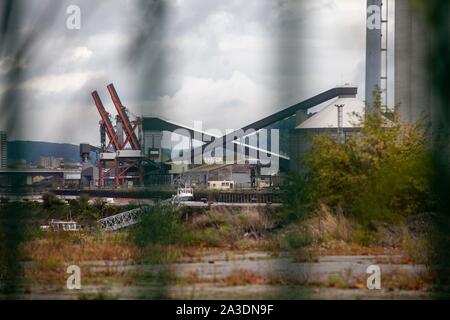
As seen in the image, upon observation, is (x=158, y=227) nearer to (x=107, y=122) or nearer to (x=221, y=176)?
(x=221, y=176)

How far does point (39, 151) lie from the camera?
3.59m

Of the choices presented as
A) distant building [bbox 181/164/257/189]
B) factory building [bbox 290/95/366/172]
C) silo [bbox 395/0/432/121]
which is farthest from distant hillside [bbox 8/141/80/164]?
silo [bbox 395/0/432/121]

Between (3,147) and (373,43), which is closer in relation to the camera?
(373,43)

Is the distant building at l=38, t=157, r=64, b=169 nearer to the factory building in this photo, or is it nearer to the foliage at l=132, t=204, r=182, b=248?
the foliage at l=132, t=204, r=182, b=248

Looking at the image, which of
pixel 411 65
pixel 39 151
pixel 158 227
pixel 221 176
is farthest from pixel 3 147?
pixel 411 65

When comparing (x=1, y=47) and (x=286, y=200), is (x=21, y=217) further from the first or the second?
(x=286, y=200)

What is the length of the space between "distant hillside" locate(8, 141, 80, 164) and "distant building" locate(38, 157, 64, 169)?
21mm

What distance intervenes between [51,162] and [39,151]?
0.18 m

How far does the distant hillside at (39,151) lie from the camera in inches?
135

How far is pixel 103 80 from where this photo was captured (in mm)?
3338

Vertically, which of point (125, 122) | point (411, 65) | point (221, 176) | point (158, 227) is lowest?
point (158, 227)

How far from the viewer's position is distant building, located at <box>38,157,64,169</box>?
3.43 meters

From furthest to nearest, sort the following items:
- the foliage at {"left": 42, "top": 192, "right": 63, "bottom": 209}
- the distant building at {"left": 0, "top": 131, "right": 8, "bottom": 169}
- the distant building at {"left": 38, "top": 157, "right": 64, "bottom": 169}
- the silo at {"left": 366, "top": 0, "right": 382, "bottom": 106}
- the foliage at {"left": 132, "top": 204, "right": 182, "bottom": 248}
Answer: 1. the distant building at {"left": 0, "top": 131, "right": 8, "bottom": 169}
2. the foliage at {"left": 42, "top": 192, "right": 63, "bottom": 209}
3. the distant building at {"left": 38, "top": 157, "right": 64, "bottom": 169}
4. the foliage at {"left": 132, "top": 204, "right": 182, "bottom": 248}
5. the silo at {"left": 366, "top": 0, "right": 382, "bottom": 106}
